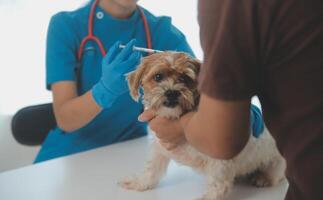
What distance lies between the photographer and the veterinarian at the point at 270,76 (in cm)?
54

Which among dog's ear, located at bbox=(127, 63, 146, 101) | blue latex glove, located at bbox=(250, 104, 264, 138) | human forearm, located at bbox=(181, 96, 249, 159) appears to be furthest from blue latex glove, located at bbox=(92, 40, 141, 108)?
human forearm, located at bbox=(181, 96, 249, 159)

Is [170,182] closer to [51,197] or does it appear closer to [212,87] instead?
[51,197]

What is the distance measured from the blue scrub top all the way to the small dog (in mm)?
440

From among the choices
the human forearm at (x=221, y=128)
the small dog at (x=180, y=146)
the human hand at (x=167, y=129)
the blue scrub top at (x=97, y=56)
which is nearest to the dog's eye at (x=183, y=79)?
the small dog at (x=180, y=146)

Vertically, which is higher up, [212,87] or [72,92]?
[212,87]

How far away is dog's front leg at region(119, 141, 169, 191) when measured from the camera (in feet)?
3.57

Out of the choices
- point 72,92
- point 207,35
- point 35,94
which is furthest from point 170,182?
point 35,94

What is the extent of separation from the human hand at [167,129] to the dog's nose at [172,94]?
0.05m

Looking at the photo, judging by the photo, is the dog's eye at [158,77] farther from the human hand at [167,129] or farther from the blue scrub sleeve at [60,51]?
the blue scrub sleeve at [60,51]

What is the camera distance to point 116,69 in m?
1.20

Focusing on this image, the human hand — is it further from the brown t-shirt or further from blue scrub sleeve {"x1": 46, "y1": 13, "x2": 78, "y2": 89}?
blue scrub sleeve {"x1": 46, "y1": 13, "x2": 78, "y2": 89}

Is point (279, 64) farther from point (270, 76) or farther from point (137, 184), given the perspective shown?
point (137, 184)

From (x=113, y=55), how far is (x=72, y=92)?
30 cm

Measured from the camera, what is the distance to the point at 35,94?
2.13m
